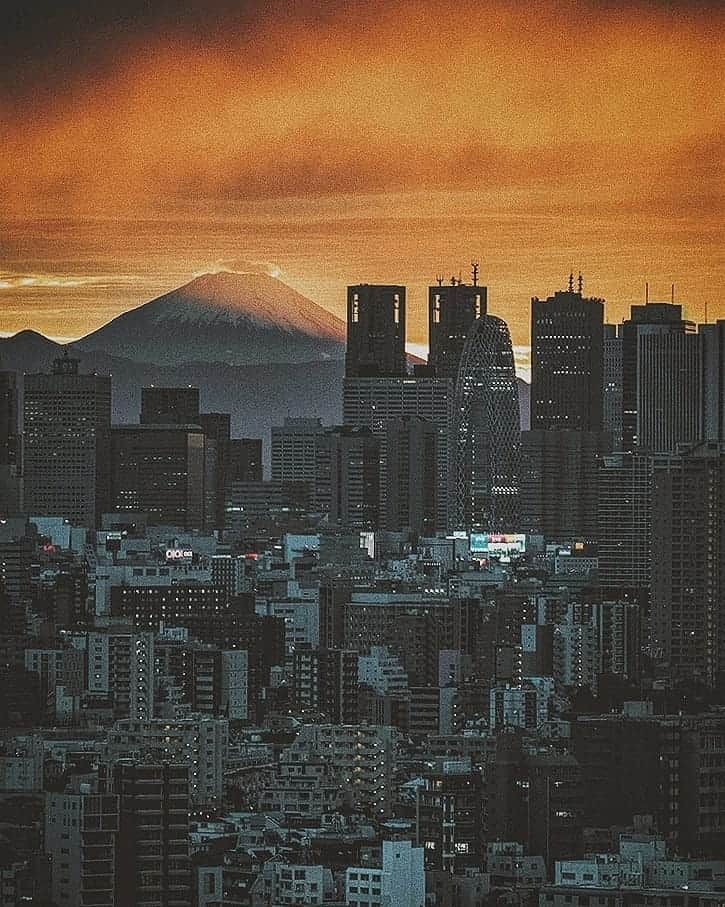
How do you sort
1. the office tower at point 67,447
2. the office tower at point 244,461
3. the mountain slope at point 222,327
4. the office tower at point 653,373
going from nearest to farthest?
the mountain slope at point 222,327 → the office tower at point 653,373 → the office tower at point 67,447 → the office tower at point 244,461

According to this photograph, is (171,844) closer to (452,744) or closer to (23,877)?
(23,877)

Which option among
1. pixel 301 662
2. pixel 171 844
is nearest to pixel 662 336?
pixel 301 662

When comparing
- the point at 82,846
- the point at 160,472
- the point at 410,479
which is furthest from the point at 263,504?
the point at 82,846

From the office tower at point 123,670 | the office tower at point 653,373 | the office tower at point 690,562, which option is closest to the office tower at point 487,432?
the office tower at point 653,373

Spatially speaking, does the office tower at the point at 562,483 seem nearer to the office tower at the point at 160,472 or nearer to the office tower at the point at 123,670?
the office tower at the point at 160,472

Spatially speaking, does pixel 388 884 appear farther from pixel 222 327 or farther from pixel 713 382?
Answer: pixel 713 382

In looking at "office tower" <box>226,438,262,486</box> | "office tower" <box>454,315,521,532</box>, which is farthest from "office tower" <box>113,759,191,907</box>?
"office tower" <box>454,315,521,532</box>

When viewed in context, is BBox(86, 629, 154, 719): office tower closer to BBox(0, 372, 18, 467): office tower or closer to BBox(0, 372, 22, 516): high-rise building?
BBox(0, 372, 18, 467): office tower
